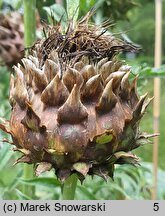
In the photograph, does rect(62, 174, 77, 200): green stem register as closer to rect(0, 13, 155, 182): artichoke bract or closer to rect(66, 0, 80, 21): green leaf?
rect(0, 13, 155, 182): artichoke bract

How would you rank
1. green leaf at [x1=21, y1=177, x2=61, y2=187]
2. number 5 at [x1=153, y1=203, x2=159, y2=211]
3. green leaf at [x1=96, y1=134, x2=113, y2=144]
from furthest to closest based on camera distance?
green leaf at [x1=21, y1=177, x2=61, y2=187] → number 5 at [x1=153, y1=203, x2=159, y2=211] → green leaf at [x1=96, y1=134, x2=113, y2=144]

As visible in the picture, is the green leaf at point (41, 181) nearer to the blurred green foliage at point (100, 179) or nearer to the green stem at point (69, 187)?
the blurred green foliage at point (100, 179)

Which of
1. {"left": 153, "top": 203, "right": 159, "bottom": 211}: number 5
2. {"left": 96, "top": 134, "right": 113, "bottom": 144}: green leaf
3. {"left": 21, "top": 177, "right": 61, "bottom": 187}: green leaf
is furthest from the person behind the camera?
{"left": 21, "top": 177, "right": 61, "bottom": 187}: green leaf

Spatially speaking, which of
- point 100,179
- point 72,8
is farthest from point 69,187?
point 100,179

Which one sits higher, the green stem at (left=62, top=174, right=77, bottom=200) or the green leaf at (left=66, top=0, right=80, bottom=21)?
the green leaf at (left=66, top=0, right=80, bottom=21)

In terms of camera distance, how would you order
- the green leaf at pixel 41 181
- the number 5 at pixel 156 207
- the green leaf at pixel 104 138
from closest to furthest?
the green leaf at pixel 104 138 < the number 5 at pixel 156 207 < the green leaf at pixel 41 181

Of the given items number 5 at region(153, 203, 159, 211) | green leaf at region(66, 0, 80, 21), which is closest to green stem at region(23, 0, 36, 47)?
green leaf at region(66, 0, 80, 21)

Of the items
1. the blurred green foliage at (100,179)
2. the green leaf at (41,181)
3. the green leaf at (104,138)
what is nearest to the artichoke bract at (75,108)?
the green leaf at (104,138)
